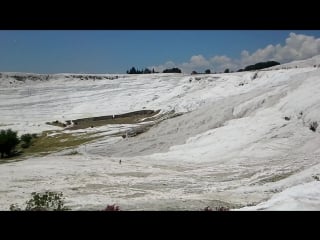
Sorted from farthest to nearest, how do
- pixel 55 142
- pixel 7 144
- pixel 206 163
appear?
pixel 55 142, pixel 7 144, pixel 206 163

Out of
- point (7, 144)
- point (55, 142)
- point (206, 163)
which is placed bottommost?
point (206, 163)

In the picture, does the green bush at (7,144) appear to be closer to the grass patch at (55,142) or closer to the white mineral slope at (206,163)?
the grass patch at (55,142)

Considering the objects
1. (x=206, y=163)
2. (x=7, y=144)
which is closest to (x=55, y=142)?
(x=7, y=144)

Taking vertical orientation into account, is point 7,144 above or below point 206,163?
above

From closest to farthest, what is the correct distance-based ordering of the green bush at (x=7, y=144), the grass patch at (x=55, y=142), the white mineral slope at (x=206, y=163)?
the white mineral slope at (x=206, y=163) → the grass patch at (x=55, y=142) → the green bush at (x=7, y=144)

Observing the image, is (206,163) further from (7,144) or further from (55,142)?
(7,144)

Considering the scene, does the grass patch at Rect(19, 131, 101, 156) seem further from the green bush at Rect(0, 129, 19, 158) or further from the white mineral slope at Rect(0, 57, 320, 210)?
the white mineral slope at Rect(0, 57, 320, 210)

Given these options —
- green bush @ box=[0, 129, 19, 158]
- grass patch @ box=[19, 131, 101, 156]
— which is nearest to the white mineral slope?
grass patch @ box=[19, 131, 101, 156]

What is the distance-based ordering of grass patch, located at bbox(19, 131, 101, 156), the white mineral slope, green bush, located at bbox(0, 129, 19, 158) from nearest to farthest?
1. the white mineral slope
2. grass patch, located at bbox(19, 131, 101, 156)
3. green bush, located at bbox(0, 129, 19, 158)

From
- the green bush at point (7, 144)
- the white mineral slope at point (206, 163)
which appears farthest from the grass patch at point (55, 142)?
the white mineral slope at point (206, 163)

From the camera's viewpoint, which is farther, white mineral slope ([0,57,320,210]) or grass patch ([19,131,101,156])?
grass patch ([19,131,101,156])
